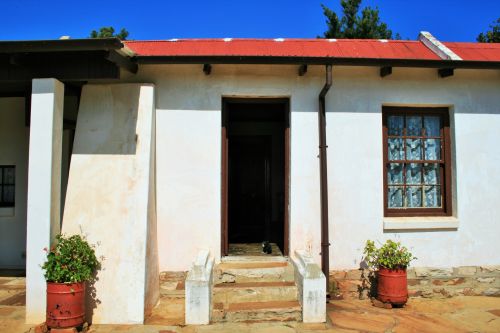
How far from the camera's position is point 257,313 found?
16.6 ft

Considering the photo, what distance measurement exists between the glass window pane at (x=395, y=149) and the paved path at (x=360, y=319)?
2.19 meters

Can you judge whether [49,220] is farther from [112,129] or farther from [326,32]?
[326,32]

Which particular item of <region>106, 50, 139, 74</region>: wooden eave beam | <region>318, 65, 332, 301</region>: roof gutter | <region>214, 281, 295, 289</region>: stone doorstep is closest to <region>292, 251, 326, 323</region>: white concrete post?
<region>214, 281, 295, 289</region>: stone doorstep

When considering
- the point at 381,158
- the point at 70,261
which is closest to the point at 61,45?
the point at 70,261

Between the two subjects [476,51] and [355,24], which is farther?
[355,24]

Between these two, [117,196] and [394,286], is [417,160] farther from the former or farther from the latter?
[117,196]

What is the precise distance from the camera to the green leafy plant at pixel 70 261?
4.68 m

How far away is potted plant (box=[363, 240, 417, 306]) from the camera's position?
555 cm

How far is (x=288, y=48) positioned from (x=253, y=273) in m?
3.78

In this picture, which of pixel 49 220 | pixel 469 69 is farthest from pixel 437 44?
pixel 49 220

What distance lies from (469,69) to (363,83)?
5.51 feet

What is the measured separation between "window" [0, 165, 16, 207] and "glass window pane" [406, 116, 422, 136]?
7249 mm

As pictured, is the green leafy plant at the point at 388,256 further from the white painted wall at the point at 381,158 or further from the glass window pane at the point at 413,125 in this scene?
the glass window pane at the point at 413,125

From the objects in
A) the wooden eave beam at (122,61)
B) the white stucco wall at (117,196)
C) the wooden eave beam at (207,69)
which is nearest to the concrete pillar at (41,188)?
the white stucco wall at (117,196)
